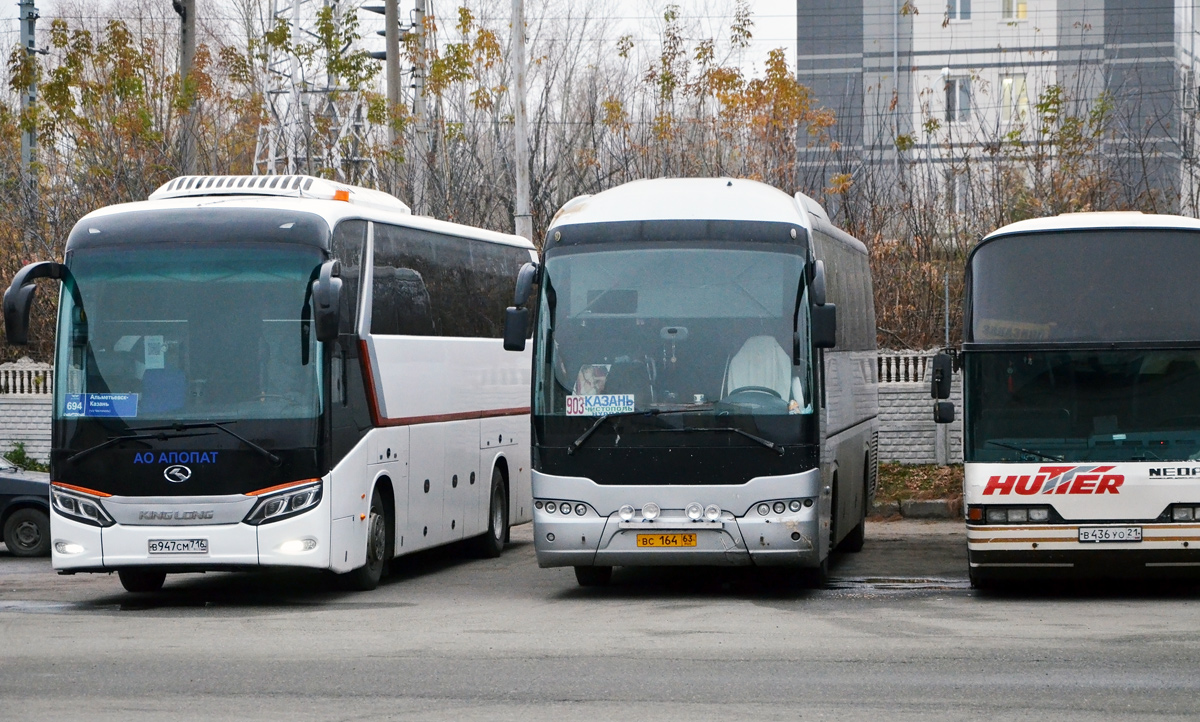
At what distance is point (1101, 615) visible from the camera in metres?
12.3

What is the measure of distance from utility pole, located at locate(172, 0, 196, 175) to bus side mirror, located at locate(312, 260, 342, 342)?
15040mm

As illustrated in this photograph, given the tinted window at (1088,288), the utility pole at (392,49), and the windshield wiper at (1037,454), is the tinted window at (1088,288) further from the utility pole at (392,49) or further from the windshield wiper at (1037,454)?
the utility pole at (392,49)

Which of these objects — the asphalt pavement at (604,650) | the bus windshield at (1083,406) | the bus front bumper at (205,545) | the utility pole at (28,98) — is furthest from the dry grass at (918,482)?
the utility pole at (28,98)

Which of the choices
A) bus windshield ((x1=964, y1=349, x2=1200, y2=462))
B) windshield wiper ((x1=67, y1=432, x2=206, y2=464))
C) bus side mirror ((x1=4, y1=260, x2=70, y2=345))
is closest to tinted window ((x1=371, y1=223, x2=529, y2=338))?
windshield wiper ((x1=67, y1=432, x2=206, y2=464))

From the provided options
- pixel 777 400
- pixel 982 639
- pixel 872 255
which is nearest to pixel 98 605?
pixel 777 400

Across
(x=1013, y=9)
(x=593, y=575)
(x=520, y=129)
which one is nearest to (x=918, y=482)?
(x=520, y=129)

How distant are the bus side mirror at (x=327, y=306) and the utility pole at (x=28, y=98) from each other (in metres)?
18.3

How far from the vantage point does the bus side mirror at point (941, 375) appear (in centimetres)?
1430

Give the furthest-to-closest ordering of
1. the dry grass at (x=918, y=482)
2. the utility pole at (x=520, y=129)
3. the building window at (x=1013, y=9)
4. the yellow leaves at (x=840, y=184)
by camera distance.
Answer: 1. the building window at (x=1013, y=9)
2. the yellow leaves at (x=840, y=184)
3. the utility pole at (x=520, y=129)
4. the dry grass at (x=918, y=482)

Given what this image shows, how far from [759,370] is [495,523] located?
6136 millimetres

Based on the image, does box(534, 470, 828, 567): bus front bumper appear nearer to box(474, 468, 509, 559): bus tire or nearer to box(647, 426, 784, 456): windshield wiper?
box(647, 426, 784, 456): windshield wiper

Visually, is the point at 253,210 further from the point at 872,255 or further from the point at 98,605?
the point at 872,255

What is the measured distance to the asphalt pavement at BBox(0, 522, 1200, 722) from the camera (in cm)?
872

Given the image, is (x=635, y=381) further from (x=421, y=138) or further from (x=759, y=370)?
(x=421, y=138)
